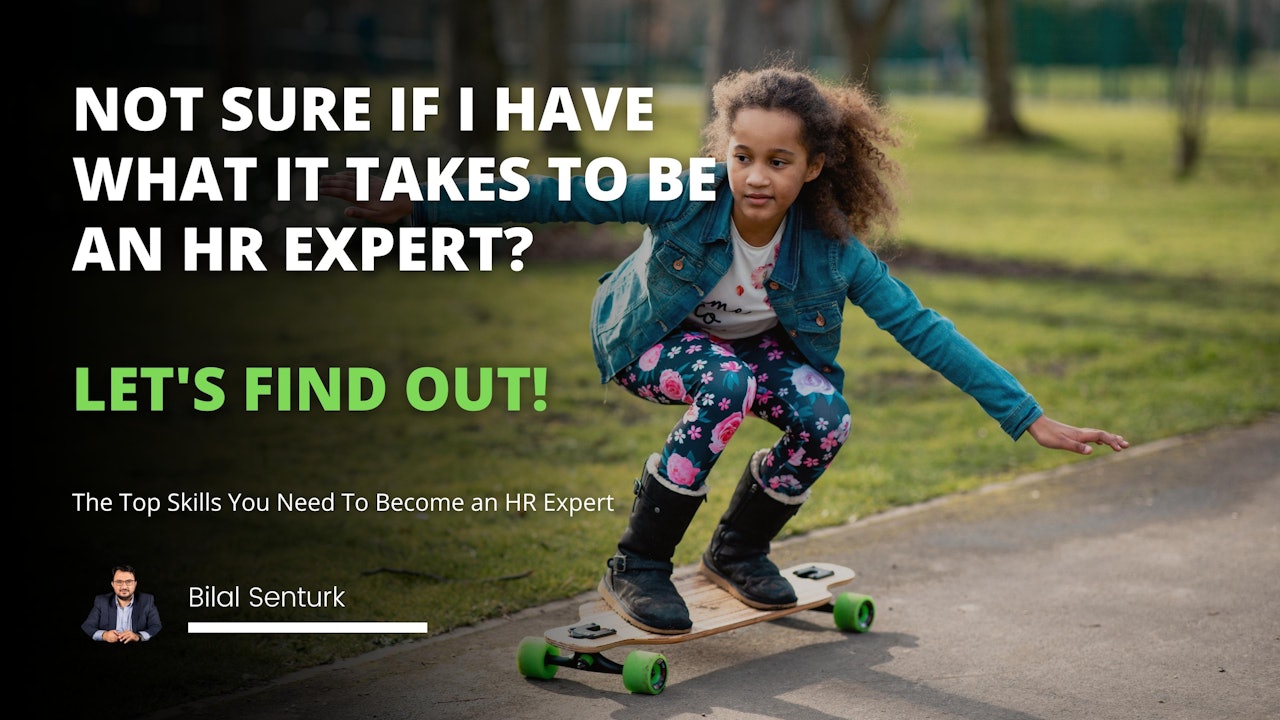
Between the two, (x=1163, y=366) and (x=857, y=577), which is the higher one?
(x=1163, y=366)

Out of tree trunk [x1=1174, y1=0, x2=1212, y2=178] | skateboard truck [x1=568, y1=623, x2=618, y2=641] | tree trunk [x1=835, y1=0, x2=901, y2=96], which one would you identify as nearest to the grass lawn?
skateboard truck [x1=568, y1=623, x2=618, y2=641]

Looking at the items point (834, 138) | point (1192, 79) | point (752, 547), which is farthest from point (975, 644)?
point (1192, 79)

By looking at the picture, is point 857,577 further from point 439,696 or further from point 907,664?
point 439,696

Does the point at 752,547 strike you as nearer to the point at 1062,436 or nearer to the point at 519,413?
the point at 1062,436

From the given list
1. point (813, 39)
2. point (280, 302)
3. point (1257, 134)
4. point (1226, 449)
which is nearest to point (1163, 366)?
point (1226, 449)

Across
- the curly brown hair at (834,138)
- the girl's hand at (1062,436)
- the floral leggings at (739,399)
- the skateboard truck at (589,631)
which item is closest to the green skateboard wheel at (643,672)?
the skateboard truck at (589,631)

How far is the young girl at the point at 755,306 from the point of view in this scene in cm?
379

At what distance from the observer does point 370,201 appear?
11.9 ft

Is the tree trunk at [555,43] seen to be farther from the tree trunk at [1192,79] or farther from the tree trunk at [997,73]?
the tree trunk at [1192,79]

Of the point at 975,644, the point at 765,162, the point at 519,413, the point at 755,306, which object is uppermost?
the point at 765,162

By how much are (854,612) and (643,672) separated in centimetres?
84

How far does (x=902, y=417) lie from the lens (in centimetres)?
716

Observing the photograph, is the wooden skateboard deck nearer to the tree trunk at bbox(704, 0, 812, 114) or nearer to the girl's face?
the girl's face

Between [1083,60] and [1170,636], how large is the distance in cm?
3980
